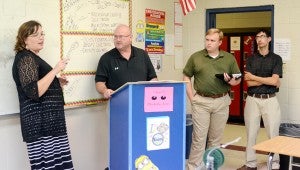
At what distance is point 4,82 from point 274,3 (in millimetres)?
3468

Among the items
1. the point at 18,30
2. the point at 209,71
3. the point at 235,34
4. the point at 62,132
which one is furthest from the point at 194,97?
the point at 235,34

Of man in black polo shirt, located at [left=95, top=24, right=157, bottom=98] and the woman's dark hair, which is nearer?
the woman's dark hair

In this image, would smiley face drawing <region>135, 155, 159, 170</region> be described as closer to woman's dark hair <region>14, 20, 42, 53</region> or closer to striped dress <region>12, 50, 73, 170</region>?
striped dress <region>12, 50, 73, 170</region>

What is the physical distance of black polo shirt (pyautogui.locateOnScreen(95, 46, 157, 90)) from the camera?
342cm

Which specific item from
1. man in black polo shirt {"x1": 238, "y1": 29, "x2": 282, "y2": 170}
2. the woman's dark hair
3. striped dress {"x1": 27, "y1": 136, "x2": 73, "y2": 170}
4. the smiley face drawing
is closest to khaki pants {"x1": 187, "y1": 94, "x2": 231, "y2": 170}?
man in black polo shirt {"x1": 238, "y1": 29, "x2": 282, "y2": 170}

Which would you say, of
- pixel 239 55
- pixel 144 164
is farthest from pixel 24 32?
pixel 239 55

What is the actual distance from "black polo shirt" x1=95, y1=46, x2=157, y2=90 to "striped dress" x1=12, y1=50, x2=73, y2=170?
0.65 metres

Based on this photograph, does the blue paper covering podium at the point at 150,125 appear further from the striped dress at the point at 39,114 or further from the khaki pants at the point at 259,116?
the khaki pants at the point at 259,116

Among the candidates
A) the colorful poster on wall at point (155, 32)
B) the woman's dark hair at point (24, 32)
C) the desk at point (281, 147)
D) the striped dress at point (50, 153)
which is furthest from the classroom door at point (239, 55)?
the woman's dark hair at point (24, 32)

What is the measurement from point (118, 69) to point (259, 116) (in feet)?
5.98

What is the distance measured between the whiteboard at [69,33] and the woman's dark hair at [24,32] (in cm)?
19

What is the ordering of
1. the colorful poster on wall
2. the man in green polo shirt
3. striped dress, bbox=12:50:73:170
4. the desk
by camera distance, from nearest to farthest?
the desk < striped dress, bbox=12:50:73:170 < the man in green polo shirt < the colorful poster on wall

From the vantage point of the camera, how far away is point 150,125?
266 cm

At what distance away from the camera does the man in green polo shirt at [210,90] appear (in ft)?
12.4
